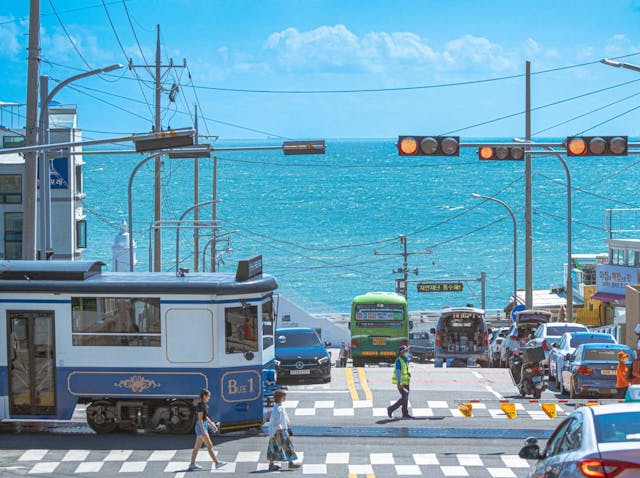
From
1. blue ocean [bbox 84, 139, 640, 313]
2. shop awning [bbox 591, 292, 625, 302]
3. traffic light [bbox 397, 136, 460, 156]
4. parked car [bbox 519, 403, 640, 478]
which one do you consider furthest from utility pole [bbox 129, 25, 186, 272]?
blue ocean [bbox 84, 139, 640, 313]

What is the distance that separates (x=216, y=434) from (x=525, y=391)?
27.3ft

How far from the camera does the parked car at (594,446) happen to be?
9727 mm

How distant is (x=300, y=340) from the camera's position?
3128 centimetres

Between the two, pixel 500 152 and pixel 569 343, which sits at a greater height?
pixel 500 152

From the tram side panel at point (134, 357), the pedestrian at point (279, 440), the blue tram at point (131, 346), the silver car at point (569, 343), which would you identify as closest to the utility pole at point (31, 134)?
the blue tram at point (131, 346)

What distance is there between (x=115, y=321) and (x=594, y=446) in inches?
513

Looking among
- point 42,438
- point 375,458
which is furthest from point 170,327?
point 375,458

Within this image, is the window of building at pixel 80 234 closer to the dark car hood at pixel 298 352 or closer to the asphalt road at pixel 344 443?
the dark car hood at pixel 298 352

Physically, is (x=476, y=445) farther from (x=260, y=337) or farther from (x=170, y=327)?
(x=170, y=327)

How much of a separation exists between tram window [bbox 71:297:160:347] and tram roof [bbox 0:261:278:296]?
0.22 m

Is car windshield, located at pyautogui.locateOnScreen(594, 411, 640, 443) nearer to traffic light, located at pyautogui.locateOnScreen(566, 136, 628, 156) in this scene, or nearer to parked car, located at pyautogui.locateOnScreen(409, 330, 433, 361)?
traffic light, located at pyautogui.locateOnScreen(566, 136, 628, 156)

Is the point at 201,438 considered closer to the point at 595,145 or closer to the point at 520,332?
the point at 595,145

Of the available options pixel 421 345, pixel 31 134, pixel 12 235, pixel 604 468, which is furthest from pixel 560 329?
pixel 12 235

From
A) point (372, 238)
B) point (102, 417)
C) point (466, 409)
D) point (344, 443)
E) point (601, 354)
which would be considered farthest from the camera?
point (372, 238)
